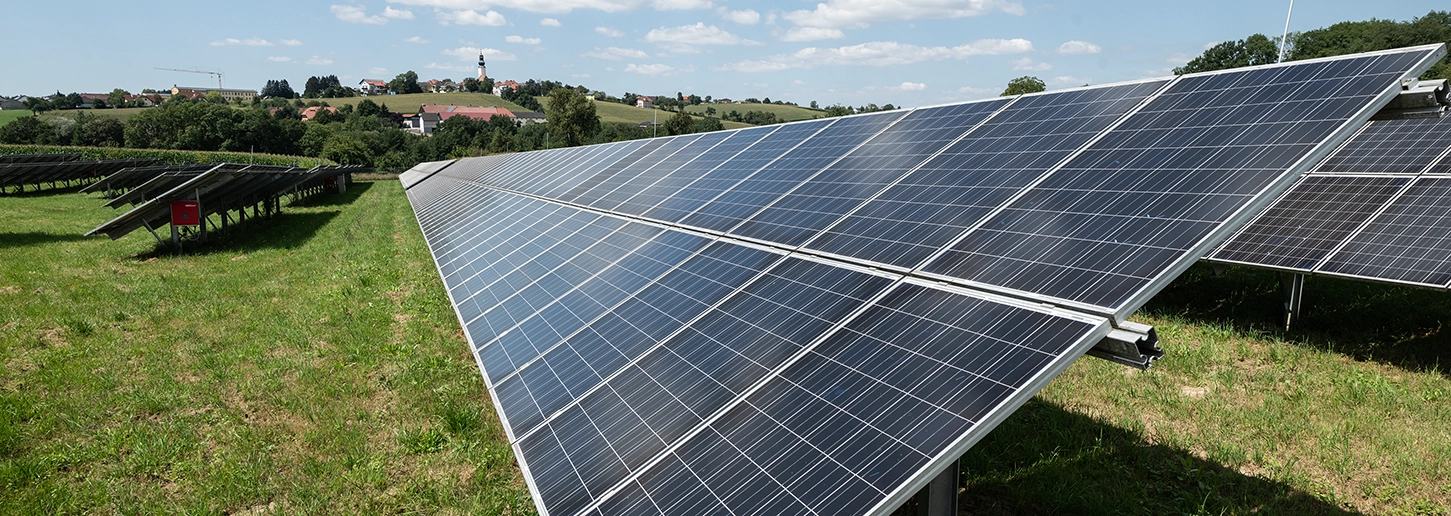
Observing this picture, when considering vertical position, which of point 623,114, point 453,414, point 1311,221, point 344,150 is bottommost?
point 453,414

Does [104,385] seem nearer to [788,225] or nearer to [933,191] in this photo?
[788,225]

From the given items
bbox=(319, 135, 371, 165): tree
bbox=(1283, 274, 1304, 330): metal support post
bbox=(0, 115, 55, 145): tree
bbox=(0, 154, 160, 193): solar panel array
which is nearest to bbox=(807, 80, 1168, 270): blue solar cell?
bbox=(1283, 274, 1304, 330): metal support post

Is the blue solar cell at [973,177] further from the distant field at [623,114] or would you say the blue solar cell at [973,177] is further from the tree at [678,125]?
the distant field at [623,114]

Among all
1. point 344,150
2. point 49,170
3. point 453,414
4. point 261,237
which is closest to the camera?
point 453,414

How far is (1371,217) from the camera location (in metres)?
12.4

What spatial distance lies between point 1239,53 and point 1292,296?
10227 cm

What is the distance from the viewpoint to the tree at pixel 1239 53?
90.6 metres

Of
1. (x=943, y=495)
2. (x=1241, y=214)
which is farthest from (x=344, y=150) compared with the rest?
(x=1241, y=214)

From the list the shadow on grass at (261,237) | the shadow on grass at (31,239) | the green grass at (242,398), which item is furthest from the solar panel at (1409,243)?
the shadow on grass at (31,239)

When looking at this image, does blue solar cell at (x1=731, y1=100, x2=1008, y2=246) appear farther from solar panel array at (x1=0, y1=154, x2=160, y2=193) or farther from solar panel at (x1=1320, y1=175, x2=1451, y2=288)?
solar panel array at (x1=0, y1=154, x2=160, y2=193)

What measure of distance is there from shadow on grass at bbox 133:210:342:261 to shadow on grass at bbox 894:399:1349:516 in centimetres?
2493

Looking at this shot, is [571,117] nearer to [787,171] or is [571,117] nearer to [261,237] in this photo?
[261,237]

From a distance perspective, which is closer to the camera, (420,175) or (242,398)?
(242,398)

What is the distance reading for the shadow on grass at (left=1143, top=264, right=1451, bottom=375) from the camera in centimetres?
1088
